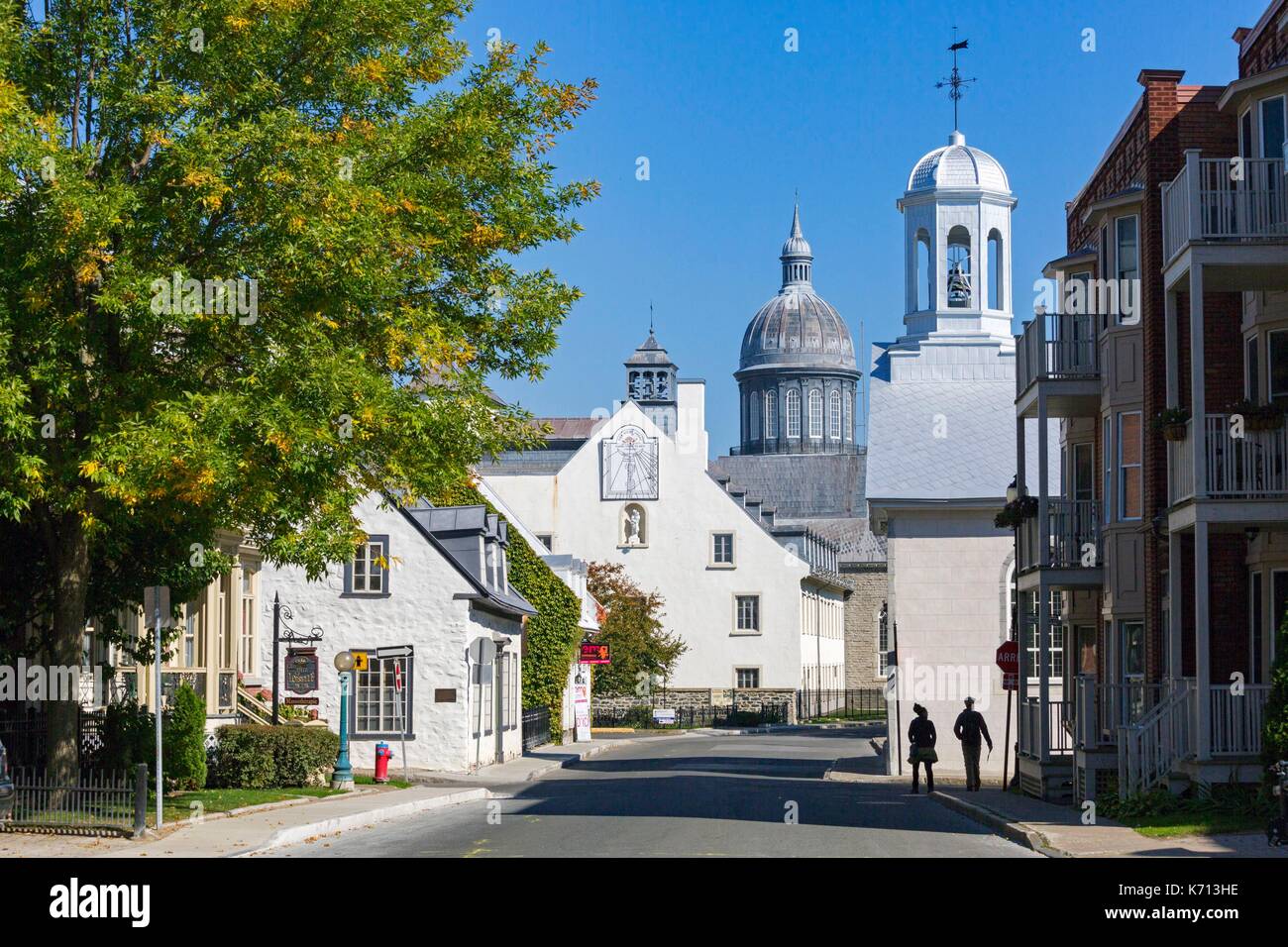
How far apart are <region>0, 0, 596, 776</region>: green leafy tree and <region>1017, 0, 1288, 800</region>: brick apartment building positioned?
887 cm

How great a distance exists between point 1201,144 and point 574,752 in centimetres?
2458

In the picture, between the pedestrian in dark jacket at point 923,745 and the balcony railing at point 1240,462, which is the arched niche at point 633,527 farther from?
the balcony railing at point 1240,462

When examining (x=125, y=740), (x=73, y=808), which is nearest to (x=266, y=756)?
(x=125, y=740)

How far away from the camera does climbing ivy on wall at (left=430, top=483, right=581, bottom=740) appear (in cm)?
4653

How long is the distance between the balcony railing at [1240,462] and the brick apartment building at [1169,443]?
34mm

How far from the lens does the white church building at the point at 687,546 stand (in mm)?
76125

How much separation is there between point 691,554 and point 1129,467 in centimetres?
4989

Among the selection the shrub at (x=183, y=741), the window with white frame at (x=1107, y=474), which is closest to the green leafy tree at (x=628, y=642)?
the window with white frame at (x=1107, y=474)

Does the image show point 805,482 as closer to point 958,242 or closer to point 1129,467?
point 958,242

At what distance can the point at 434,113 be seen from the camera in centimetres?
2112

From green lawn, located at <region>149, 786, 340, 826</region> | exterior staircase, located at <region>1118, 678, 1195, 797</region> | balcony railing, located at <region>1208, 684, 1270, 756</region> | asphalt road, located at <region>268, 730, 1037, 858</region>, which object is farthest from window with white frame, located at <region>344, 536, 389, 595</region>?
balcony railing, located at <region>1208, 684, 1270, 756</region>

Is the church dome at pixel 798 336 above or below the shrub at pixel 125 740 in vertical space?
above

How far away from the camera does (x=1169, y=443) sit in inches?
910
